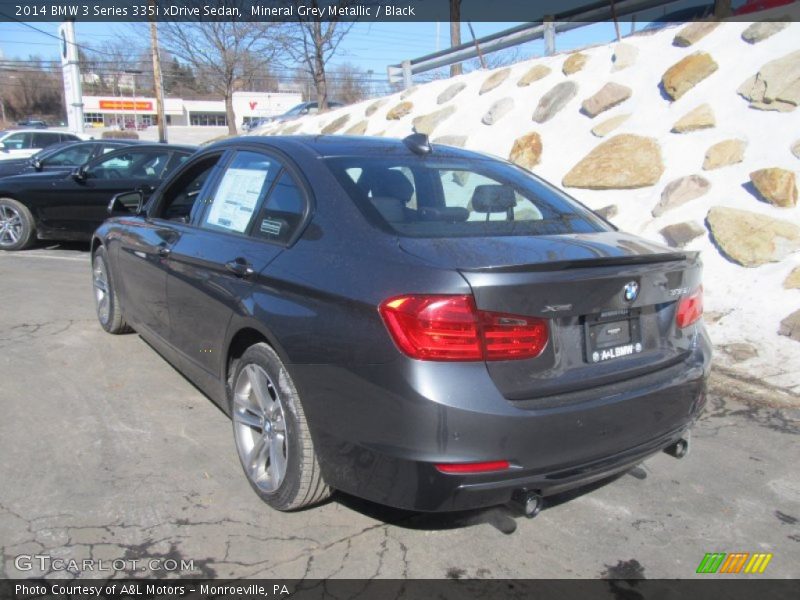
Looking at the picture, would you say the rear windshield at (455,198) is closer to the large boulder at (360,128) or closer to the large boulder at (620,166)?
the large boulder at (620,166)

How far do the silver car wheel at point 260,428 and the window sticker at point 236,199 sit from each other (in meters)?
0.81

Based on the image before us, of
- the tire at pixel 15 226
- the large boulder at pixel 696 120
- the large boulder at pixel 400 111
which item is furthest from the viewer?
the large boulder at pixel 400 111

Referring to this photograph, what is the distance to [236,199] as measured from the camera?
3.55 metres

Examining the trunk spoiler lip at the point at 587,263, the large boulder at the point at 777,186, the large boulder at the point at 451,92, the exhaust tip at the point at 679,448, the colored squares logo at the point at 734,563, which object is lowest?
the colored squares logo at the point at 734,563

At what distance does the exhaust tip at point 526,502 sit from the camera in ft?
7.80

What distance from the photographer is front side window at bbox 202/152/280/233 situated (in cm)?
336

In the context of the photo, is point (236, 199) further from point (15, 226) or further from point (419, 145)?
point (15, 226)

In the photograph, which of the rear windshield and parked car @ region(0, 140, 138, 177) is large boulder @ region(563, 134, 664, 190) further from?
parked car @ region(0, 140, 138, 177)

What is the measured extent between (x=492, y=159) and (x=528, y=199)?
1.63ft

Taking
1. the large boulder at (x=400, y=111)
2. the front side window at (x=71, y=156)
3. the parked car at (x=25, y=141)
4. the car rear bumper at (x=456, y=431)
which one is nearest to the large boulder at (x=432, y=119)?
the large boulder at (x=400, y=111)

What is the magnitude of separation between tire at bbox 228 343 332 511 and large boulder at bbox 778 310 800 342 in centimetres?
383

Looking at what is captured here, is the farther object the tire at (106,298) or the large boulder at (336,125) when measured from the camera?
the large boulder at (336,125)

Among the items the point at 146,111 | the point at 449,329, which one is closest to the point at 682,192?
the point at 449,329

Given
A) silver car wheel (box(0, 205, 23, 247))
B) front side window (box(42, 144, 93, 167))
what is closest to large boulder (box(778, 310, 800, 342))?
silver car wheel (box(0, 205, 23, 247))
